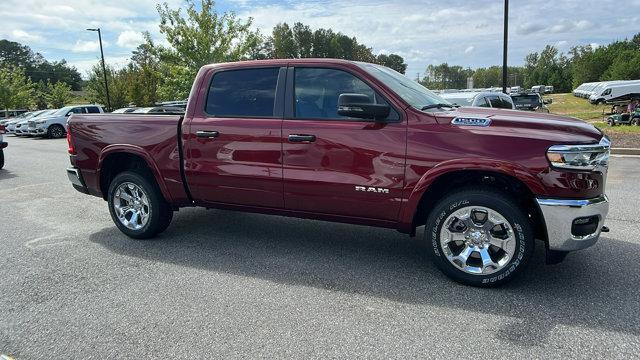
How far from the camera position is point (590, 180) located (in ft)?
11.4

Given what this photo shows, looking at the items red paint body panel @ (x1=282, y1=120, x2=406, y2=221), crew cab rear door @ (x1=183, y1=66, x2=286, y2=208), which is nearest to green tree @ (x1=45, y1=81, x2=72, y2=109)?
crew cab rear door @ (x1=183, y1=66, x2=286, y2=208)

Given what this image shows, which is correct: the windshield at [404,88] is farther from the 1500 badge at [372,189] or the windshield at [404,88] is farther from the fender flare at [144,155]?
the fender flare at [144,155]

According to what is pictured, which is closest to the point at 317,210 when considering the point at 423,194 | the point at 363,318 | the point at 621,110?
the point at 423,194

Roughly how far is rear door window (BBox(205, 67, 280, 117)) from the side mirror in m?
0.89

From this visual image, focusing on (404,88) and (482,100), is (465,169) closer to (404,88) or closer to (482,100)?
(404,88)

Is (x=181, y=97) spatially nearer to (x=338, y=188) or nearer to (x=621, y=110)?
(x=621, y=110)

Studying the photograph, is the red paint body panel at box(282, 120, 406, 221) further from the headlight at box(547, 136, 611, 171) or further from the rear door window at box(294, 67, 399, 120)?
the headlight at box(547, 136, 611, 171)

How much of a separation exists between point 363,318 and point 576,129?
2.10m

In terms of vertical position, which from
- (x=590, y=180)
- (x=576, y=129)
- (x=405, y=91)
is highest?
(x=405, y=91)

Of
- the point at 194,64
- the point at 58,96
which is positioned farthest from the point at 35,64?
the point at 194,64

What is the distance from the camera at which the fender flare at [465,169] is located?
3.50 meters

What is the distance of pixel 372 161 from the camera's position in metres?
3.98

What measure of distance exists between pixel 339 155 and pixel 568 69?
113676mm

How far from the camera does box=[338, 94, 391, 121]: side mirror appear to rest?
3.77 meters
